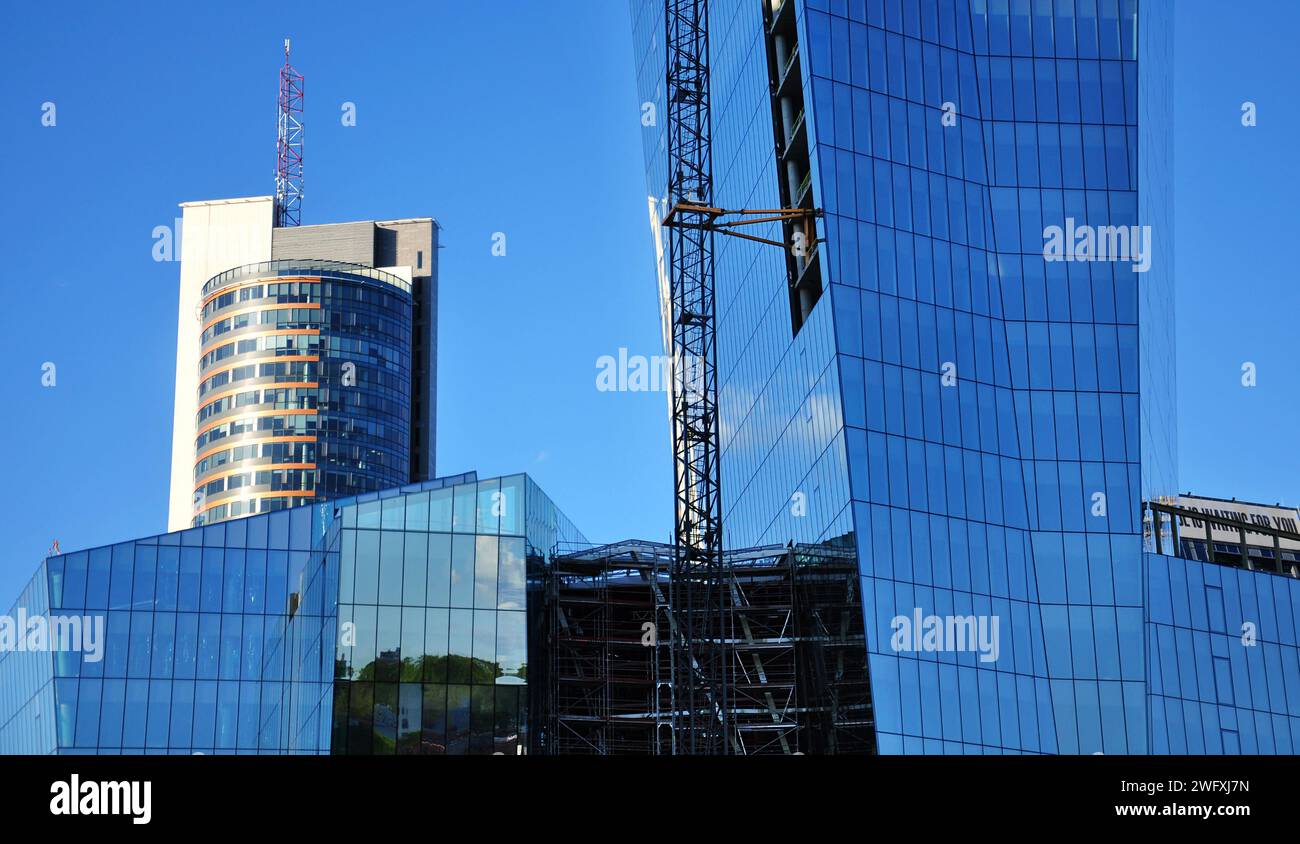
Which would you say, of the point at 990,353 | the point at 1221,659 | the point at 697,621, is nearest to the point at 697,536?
the point at 697,621

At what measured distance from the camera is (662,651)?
86375 millimetres

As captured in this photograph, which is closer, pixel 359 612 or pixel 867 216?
pixel 359 612

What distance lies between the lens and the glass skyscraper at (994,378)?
252 feet

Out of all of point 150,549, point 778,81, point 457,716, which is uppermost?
point 778,81

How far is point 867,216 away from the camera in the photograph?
269 feet

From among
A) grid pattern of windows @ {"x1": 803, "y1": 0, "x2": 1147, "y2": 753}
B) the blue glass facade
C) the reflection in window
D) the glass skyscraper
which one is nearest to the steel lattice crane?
the glass skyscraper

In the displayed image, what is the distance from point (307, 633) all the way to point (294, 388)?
11328cm

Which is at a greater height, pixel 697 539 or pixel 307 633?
pixel 697 539

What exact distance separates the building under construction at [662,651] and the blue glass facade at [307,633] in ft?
14.8

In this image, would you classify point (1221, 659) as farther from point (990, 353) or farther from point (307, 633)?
point (307, 633)

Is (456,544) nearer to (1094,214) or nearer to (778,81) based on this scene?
(778,81)

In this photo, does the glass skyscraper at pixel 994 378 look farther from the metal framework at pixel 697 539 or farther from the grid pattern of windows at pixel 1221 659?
the metal framework at pixel 697 539

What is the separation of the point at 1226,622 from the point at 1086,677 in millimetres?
13355
